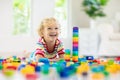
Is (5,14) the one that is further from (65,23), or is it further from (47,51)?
(47,51)

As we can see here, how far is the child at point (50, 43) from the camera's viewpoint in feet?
7.32

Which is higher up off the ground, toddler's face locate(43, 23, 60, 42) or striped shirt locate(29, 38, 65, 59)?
toddler's face locate(43, 23, 60, 42)

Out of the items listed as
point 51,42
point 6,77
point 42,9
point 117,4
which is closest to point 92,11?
point 117,4

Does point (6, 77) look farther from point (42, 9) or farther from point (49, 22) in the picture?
point (42, 9)

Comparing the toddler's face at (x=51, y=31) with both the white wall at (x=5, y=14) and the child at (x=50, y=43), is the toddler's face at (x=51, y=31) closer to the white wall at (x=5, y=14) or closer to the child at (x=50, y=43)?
the child at (x=50, y=43)

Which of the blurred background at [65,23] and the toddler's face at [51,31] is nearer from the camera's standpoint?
the toddler's face at [51,31]

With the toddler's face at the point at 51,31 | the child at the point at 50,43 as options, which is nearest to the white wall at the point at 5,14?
the child at the point at 50,43

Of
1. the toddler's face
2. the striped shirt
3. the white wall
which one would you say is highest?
the white wall

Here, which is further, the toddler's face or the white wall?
the white wall

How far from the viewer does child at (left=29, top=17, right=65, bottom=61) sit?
223cm

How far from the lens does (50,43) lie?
233 cm

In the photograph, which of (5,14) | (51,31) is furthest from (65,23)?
(51,31)

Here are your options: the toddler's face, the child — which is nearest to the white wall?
the child

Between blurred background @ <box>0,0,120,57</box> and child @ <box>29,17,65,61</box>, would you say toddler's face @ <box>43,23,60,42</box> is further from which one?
blurred background @ <box>0,0,120,57</box>
